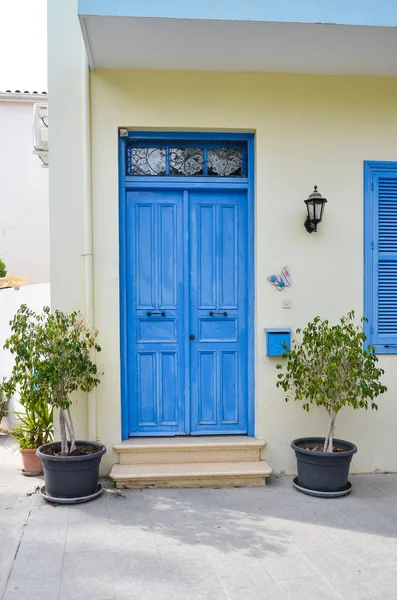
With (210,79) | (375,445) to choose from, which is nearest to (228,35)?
(210,79)

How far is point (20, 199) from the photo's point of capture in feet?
41.1

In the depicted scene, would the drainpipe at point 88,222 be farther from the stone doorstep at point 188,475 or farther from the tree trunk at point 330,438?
the tree trunk at point 330,438

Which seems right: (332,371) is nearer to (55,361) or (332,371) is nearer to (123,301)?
(123,301)

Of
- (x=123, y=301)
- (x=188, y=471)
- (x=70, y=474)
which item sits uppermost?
(x=123, y=301)

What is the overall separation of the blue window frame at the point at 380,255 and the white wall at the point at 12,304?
10.8 ft

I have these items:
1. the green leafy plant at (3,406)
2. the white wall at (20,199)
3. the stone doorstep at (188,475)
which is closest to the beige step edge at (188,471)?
the stone doorstep at (188,475)

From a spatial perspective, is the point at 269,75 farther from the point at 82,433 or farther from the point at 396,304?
the point at 82,433

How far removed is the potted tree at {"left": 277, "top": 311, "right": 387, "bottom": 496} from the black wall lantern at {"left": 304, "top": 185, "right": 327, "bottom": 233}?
2.80 ft

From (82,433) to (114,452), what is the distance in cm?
32

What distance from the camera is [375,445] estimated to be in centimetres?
516

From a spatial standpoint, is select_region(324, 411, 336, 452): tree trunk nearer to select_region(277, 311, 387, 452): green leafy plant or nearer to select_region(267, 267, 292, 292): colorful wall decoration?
select_region(277, 311, 387, 452): green leafy plant

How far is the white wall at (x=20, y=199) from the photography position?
12453 mm

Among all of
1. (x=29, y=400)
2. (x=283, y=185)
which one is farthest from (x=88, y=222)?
(x=283, y=185)

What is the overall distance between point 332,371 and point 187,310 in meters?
1.40
